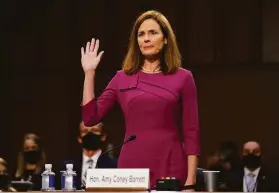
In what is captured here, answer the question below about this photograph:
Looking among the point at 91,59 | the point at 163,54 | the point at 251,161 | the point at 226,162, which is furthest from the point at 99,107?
the point at 226,162

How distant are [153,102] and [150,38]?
10.1 inches

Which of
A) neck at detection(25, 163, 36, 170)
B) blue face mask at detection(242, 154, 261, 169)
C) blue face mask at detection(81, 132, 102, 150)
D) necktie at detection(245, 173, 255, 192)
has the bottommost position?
necktie at detection(245, 173, 255, 192)

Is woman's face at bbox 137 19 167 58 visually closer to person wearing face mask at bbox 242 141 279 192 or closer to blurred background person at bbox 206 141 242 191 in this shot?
blurred background person at bbox 206 141 242 191

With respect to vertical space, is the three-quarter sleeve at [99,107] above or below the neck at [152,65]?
below

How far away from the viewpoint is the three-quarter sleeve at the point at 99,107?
269 cm

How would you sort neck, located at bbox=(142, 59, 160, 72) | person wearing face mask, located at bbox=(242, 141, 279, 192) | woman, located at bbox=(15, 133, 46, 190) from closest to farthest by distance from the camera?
1. neck, located at bbox=(142, 59, 160, 72)
2. woman, located at bbox=(15, 133, 46, 190)
3. person wearing face mask, located at bbox=(242, 141, 279, 192)

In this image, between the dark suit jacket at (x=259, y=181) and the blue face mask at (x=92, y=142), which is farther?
the dark suit jacket at (x=259, y=181)

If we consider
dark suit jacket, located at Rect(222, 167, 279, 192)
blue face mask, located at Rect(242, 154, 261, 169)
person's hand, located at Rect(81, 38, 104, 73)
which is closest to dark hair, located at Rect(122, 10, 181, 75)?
person's hand, located at Rect(81, 38, 104, 73)

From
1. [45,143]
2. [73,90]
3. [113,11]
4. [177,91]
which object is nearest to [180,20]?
[113,11]

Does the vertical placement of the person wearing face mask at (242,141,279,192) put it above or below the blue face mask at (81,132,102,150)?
below

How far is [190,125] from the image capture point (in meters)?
2.73

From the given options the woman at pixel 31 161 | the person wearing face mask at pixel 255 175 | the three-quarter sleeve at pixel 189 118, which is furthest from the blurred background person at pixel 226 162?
the three-quarter sleeve at pixel 189 118

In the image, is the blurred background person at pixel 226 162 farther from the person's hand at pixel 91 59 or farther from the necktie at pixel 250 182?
the person's hand at pixel 91 59

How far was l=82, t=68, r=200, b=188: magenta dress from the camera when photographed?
2.68 metres
